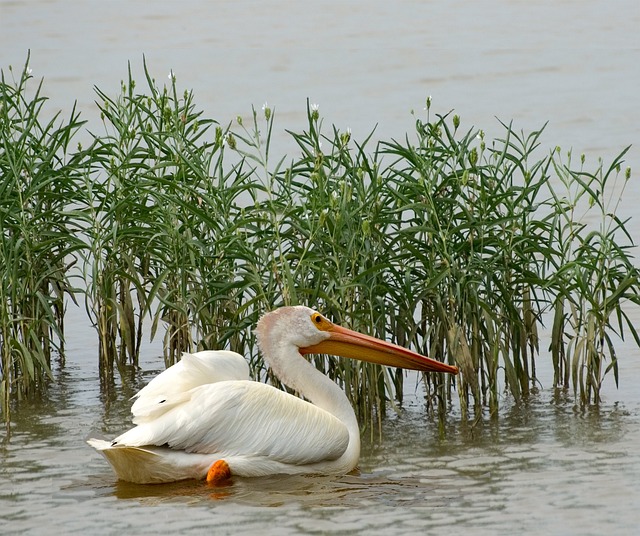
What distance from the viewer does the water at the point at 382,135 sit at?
19.8ft

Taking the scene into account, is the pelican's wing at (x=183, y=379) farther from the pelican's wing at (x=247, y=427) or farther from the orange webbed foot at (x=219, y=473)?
the orange webbed foot at (x=219, y=473)

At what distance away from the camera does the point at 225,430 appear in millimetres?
6488


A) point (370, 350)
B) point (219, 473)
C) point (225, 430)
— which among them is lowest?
point (219, 473)

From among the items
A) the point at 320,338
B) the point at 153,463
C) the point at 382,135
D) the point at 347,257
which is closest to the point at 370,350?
the point at 320,338

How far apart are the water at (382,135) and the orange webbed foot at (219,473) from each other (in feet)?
0.19

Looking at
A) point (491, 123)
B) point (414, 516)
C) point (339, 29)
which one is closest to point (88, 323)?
point (414, 516)

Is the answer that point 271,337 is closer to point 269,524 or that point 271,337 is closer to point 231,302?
point 231,302

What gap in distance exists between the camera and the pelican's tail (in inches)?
249

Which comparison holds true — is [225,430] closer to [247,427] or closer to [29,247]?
[247,427]

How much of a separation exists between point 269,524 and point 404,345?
1.97 meters

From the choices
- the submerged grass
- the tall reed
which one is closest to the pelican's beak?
the submerged grass

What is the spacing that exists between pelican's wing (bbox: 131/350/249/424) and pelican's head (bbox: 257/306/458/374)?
23 cm

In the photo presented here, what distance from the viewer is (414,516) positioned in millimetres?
5887

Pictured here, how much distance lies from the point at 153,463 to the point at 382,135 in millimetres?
9027
